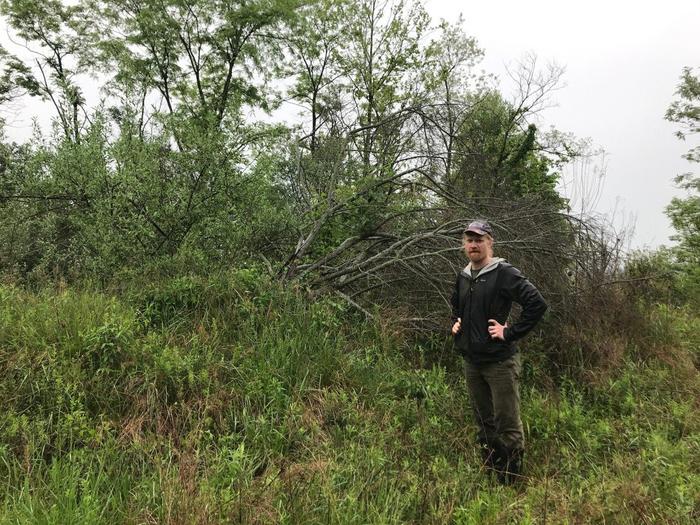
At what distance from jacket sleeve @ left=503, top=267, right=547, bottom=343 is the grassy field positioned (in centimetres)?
103

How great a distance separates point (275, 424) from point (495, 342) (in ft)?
6.26

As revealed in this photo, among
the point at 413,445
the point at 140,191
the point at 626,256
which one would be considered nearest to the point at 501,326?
the point at 413,445

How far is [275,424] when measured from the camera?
3357mm

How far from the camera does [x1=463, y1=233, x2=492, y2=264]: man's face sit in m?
3.53

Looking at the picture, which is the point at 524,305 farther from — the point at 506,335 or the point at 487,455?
the point at 487,455

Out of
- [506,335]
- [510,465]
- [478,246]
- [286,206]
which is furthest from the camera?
[286,206]

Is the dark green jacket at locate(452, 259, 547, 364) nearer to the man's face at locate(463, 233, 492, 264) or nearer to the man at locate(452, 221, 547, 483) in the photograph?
the man at locate(452, 221, 547, 483)

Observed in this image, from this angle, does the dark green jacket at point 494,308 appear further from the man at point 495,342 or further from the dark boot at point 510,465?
the dark boot at point 510,465

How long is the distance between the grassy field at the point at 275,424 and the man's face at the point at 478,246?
5.12 feet

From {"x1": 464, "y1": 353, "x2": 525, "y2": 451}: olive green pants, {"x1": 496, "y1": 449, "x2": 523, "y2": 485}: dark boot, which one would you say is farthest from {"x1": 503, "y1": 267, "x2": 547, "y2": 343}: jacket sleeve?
{"x1": 496, "y1": 449, "x2": 523, "y2": 485}: dark boot

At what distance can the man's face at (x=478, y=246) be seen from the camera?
3.53 meters

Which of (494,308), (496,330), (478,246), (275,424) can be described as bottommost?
(275,424)

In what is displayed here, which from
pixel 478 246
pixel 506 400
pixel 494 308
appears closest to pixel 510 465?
pixel 506 400

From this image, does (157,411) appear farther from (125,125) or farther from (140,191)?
(125,125)
